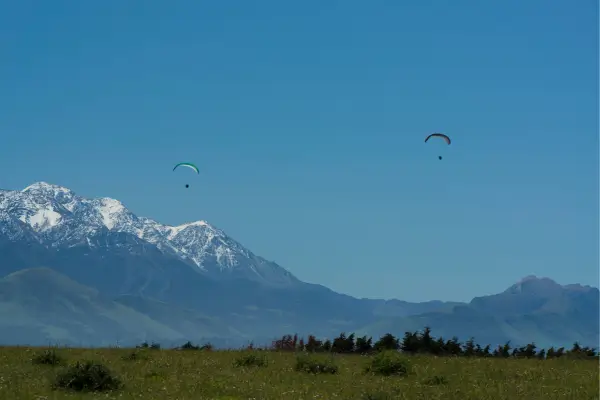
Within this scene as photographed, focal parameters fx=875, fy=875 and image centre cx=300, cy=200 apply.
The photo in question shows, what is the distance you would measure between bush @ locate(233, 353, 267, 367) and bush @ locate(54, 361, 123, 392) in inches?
387

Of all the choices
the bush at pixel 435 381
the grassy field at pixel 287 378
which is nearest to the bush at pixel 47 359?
the grassy field at pixel 287 378

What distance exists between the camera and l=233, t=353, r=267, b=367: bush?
136ft

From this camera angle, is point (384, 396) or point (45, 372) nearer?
point (384, 396)

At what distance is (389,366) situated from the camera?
39812 mm

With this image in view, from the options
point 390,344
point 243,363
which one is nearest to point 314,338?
point 390,344

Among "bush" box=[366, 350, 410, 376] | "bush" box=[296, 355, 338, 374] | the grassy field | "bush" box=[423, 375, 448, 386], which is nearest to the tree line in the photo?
the grassy field

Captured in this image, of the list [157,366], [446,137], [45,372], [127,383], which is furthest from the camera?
[446,137]

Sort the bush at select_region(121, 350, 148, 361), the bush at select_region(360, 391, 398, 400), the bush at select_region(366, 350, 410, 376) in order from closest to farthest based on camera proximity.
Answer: the bush at select_region(360, 391, 398, 400) → the bush at select_region(366, 350, 410, 376) → the bush at select_region(121, 350, 148, 361)

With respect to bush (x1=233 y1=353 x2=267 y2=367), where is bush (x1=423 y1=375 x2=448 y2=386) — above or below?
below

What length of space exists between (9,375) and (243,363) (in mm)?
→ 11199

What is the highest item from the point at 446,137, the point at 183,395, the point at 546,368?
the point at 446,137

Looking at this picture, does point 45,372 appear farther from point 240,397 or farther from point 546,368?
point 546,368

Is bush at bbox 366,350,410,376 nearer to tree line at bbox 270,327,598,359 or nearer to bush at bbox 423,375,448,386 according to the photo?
bush at bbox 423,375,448,386

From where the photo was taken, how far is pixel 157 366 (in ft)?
128
